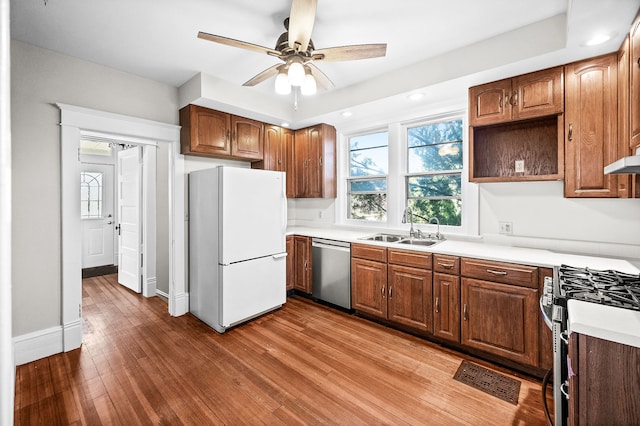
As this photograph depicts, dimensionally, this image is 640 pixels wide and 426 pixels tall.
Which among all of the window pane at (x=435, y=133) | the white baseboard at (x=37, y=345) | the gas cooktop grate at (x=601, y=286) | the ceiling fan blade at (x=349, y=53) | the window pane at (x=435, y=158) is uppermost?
the ceiling fan blade at (x=349, y=53)

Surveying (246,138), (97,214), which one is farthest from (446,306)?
(97,214)

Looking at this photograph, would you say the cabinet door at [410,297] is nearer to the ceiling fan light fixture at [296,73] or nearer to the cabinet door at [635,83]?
the cabinet door at [635,83]

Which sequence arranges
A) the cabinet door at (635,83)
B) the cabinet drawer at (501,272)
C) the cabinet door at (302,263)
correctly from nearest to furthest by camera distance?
1. the cabinet door at (635,83)
2. the cabinet drawer at (501,272)
3. the cabinet door at (302,263)

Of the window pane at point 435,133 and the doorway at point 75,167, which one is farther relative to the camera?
the window pane at point 435,133

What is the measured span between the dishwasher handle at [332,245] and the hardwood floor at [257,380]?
0.81 metres

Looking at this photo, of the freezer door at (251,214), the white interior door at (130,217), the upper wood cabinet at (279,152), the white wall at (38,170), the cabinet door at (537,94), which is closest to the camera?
the cabinet door at (537,94)

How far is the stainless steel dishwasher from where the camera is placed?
3332mm

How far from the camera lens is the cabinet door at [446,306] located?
8.27 feet

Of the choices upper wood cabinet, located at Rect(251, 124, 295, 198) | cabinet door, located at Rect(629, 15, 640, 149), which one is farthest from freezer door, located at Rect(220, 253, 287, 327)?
cabinet door, located at Rect(629, 15, 640, 149)

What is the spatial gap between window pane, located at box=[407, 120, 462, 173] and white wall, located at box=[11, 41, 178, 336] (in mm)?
3440

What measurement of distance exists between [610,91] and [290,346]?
10.6ft

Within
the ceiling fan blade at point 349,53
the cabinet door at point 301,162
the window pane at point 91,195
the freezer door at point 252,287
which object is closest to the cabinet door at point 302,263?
the freezer door at point 252,287

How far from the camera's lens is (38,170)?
251 cm

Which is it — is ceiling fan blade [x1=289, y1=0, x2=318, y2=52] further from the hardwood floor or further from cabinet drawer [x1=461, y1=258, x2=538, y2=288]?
the hardwood floor
